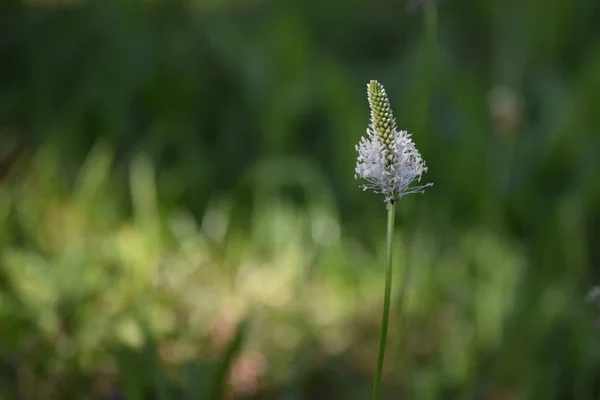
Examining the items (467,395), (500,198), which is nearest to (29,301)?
(467,395)

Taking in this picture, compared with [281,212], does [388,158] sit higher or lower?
A: lower

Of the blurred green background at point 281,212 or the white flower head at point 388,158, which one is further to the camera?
the blurred green background at point 281,212

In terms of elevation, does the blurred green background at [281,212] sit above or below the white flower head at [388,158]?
above

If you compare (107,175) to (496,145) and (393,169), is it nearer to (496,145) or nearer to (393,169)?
(496,145)

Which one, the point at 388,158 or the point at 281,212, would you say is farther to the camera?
the point at 281,212
